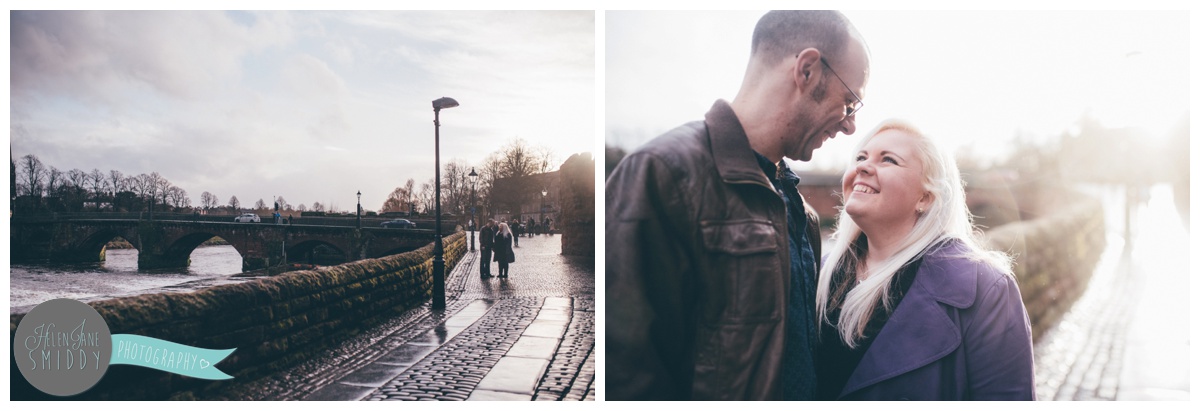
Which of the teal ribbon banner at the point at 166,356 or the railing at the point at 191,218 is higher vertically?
the railing at the point at 191,218

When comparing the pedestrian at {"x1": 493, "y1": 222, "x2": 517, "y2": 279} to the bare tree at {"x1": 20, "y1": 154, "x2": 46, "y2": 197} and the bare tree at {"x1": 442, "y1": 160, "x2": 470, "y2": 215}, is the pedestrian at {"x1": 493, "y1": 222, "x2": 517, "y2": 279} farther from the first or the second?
the bare tree at {"x1": 20, "y1": 154, "x2": 46, "y2": 197}

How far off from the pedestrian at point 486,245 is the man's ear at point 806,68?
123 inches

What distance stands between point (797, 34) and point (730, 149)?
0.54 meters

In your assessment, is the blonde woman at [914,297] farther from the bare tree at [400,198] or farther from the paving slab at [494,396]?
the bare tree at [400,198]

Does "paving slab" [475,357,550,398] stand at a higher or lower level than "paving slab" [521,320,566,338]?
lower

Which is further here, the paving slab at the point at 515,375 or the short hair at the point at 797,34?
the paving slab at the point at 515,375

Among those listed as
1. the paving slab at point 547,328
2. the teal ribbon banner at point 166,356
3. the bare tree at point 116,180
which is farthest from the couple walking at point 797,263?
the bare tree at point 116,180

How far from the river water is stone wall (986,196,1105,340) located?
211 inches

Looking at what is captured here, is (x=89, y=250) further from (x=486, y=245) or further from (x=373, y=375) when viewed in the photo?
(x=486, y=245)

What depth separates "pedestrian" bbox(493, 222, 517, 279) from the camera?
4.71m

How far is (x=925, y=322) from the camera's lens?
2.37 metres

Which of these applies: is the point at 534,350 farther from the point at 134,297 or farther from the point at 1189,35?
the point at 1189,35

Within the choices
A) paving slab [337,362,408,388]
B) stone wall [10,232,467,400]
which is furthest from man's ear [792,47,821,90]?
stone wall [10,232,467,400]

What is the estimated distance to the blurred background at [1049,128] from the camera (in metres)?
3.15
